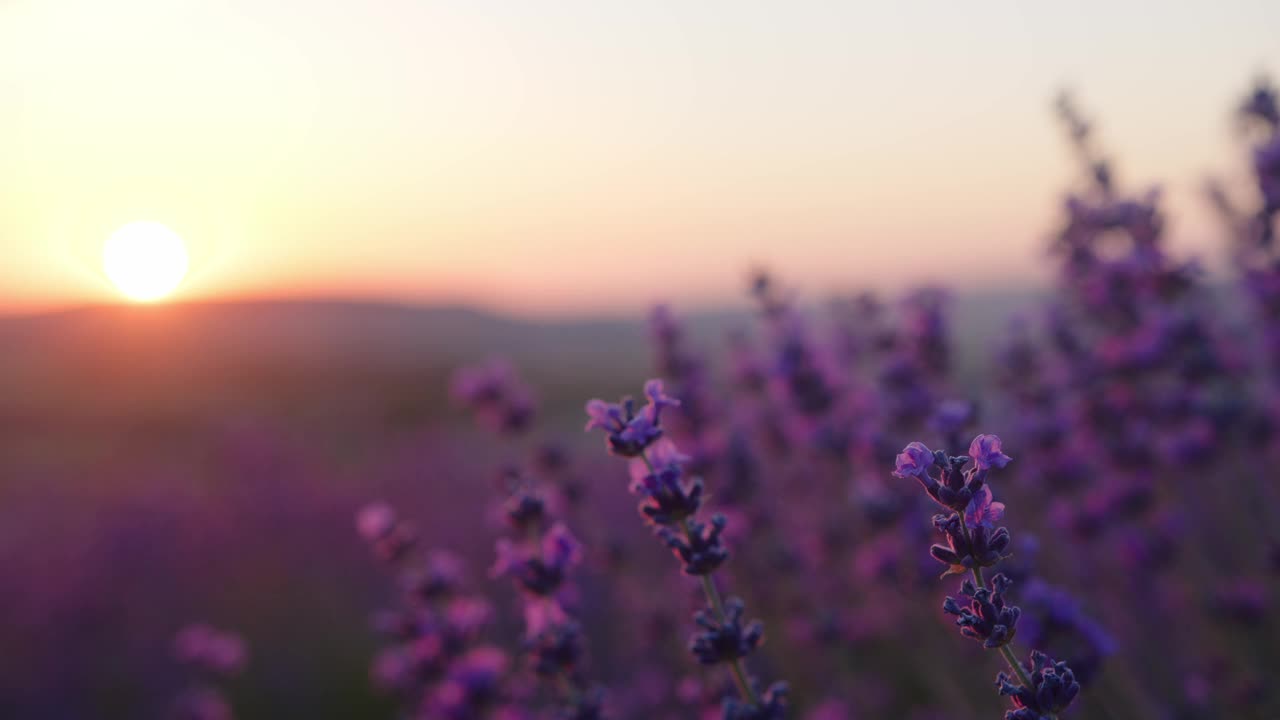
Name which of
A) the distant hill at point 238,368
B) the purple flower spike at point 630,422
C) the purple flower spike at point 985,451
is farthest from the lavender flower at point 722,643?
the distant hill at point 238,368

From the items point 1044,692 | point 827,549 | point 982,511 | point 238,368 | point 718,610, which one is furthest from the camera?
point 238,368

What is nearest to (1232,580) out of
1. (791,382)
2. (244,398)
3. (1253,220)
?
(1253,220)

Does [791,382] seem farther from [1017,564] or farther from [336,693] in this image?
[336,693]

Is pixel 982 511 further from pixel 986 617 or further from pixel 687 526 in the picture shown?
pixel 687 526

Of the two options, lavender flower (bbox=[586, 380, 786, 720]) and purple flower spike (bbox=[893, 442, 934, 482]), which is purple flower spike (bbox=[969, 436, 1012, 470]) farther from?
lavender flower (bbox=[586, 380, 786, 720])

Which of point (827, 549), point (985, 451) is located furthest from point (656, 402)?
point (827, 549)

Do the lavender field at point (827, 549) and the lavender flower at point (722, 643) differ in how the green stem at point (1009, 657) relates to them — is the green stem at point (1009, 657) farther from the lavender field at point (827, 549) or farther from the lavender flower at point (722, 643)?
the lavender flower at point (722, 643)

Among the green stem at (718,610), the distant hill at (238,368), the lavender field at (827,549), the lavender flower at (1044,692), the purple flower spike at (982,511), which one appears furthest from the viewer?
the distant hill at (238,368)

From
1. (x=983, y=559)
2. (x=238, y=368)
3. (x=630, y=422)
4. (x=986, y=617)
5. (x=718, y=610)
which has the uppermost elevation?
(x=238, y=368)
